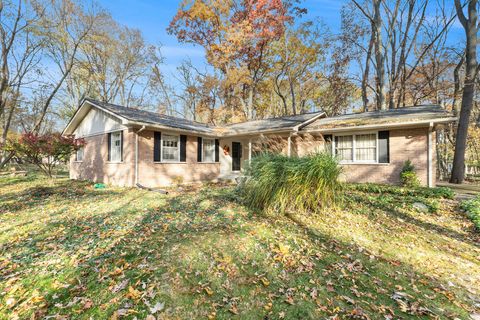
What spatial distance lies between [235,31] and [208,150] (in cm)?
1132

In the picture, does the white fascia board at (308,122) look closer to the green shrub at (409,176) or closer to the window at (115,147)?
the green shrub at (409,176)

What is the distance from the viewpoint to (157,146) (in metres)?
10.7

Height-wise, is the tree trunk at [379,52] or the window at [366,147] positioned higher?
the tree trunk at [379,52]

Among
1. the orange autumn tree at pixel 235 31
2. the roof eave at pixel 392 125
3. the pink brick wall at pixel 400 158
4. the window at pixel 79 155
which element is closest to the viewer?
the roof eave at pixel 392 125

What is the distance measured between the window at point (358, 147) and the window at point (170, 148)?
7605mm

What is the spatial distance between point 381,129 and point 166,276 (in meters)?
9.97

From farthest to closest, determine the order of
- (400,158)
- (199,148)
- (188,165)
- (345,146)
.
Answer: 1. (199,148)
2. (188,165)
3. (345,146)
4. (400,158)

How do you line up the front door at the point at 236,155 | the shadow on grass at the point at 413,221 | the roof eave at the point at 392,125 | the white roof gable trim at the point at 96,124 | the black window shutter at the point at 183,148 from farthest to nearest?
the front door at the point at 236,155 → the black window shutter at the point at 183,148 → the white roof gable trim at the point at 96,124 → the roof eave at the point at 392,125 → the shadow on grass at the point at 413,221

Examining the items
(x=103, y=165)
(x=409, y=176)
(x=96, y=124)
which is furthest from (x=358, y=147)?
(x=96, y=124)

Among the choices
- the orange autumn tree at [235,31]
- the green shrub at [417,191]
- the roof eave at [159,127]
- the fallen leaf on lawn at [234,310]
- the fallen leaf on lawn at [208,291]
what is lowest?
the fallen leaf on lawn at [234,310]

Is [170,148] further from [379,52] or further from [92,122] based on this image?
[379,52]

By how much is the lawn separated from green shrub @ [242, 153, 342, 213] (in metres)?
0.37

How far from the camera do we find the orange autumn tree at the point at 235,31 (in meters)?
18.5

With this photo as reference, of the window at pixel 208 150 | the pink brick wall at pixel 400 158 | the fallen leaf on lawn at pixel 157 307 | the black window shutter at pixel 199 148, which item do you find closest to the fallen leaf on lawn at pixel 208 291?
the fallen leaf on lawn at pixel 157 307
